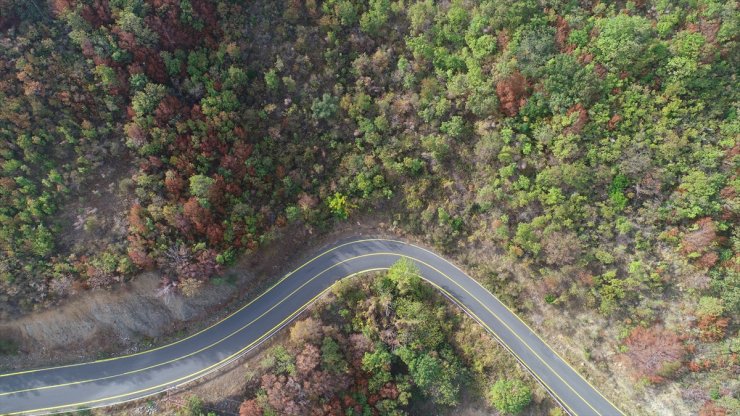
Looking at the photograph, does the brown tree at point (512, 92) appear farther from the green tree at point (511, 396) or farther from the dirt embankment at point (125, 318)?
the green tree at point (511, 396)

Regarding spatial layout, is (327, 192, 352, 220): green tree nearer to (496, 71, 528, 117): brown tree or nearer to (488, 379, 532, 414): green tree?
(496, 71, 528, 117): brown tree

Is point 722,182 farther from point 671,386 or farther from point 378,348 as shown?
point 378,348

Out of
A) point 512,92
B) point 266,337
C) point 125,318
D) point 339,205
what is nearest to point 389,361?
point 266,337

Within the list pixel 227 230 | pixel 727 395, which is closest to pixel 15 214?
pixel 227 230

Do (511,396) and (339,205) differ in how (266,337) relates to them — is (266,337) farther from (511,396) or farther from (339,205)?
(511,396)

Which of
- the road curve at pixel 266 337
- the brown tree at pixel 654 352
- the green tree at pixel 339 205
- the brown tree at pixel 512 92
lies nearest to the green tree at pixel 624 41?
the brown tree at pixel 512 92
